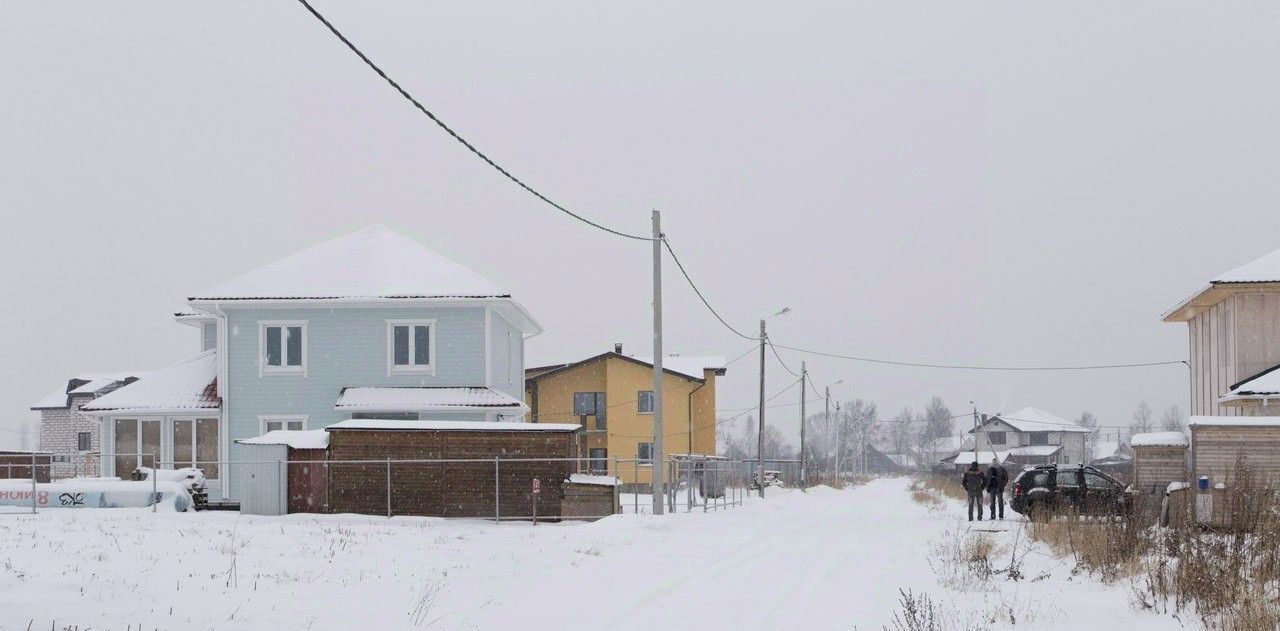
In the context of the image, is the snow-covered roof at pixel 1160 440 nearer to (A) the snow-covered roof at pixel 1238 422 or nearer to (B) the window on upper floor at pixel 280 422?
(A) the snow-covered roof at pixel 1238 422

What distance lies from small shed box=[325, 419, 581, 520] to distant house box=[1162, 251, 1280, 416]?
1839 cm

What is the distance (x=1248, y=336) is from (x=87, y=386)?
71.6m

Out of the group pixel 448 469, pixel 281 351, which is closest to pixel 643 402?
pixel 281 351

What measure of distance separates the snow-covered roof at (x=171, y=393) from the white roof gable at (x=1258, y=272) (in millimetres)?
29726

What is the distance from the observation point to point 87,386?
84.4m

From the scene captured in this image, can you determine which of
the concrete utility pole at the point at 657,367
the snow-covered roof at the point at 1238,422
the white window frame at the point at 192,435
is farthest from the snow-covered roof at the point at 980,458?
the snow-covered roof at the point at 1238,422

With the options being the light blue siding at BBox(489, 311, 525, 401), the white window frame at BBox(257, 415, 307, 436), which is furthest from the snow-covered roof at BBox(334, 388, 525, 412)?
the white window frame at BBox(257, 415, 307, 436)

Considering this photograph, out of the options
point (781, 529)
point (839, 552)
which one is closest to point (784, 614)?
point (839, 552)

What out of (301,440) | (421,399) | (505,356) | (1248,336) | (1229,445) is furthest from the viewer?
(505,356)

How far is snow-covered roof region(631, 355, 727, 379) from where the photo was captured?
67.0m

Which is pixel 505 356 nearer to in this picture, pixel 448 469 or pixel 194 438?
pixel 194 438

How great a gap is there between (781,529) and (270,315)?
771 inches

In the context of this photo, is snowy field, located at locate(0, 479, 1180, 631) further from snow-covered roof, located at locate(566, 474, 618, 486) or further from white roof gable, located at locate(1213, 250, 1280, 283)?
white roof gable, located at locate(1213, 250, 1280, 283)

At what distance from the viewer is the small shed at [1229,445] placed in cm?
2427
